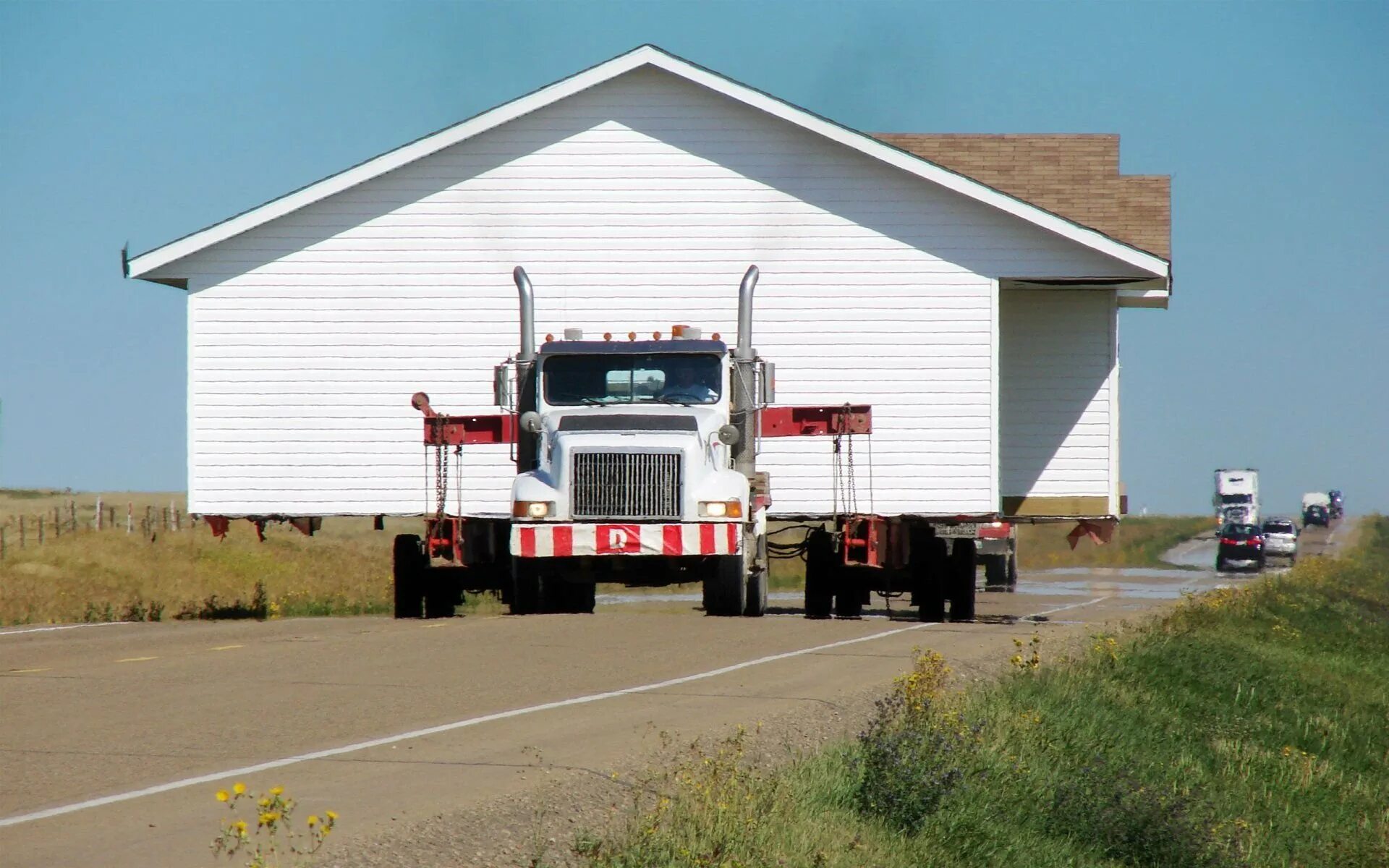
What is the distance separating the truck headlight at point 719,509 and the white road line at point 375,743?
2606 millimetres

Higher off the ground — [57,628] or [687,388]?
[687,388]

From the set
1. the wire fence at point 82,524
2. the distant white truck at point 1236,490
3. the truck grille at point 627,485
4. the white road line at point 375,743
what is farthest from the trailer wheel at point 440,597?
the distant white truck at point 1236,490

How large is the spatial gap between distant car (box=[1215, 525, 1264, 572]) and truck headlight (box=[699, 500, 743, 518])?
5138cm

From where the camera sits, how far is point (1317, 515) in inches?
5354

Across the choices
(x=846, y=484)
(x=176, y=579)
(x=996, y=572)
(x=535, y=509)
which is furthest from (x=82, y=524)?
(x=535, y=509)

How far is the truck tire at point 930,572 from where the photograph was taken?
2333cm

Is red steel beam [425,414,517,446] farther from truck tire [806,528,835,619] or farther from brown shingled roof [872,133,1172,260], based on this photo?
brown shingled roof [872,133,1172,260]

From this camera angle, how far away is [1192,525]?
130m

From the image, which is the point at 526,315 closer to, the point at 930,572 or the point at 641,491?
the point at 641,491

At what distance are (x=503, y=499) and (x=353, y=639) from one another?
826cm

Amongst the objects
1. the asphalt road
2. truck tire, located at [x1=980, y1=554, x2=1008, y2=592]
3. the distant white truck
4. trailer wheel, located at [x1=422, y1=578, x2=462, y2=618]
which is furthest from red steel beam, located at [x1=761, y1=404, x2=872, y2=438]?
the distant white truck

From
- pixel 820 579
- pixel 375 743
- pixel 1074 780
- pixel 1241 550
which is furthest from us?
pixel 1241 550

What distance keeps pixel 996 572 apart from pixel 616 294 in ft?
52.3

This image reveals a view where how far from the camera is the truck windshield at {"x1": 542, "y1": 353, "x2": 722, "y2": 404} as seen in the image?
19.8 metres
